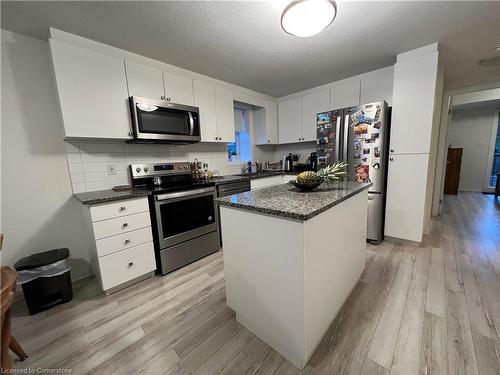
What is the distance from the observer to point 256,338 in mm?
1337

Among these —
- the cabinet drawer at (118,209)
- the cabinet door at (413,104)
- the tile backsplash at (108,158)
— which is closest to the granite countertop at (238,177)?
the tile backsplash at (108,158)

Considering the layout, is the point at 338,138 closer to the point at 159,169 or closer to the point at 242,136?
the point at 242,136

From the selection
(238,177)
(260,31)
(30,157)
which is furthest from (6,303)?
(238,177)

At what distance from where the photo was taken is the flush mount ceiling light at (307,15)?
49.8 inches

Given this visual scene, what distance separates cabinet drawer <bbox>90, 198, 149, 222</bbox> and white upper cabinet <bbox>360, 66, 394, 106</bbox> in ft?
10.2

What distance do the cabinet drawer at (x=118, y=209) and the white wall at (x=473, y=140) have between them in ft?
25.7

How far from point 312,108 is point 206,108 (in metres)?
1.75

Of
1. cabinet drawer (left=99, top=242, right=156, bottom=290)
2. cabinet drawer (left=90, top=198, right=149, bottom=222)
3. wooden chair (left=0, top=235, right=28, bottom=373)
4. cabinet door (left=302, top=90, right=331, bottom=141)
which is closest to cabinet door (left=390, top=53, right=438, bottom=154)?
cabinet door (left=302, top=90, right=331, bottom=141)

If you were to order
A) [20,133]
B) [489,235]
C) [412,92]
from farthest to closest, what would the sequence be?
[489,235], [412,92], [20,133]

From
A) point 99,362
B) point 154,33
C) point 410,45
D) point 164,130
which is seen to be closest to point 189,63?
point 154,33

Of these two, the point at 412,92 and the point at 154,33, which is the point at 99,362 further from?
the point at 412,92

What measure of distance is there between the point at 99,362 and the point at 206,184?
163 cm

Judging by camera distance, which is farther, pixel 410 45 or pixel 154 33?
pixel 410 45

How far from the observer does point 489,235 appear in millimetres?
2713
